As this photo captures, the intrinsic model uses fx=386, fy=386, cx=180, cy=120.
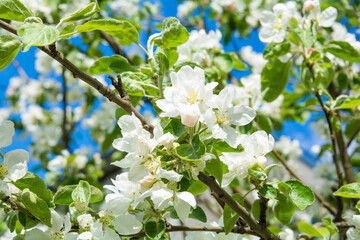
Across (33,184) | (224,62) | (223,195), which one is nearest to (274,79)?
(224,62)

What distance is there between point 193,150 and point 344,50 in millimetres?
941

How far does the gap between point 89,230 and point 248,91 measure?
3.36 feet

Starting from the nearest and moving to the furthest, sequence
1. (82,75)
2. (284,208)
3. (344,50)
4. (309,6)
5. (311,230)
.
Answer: (82,75), (284,208), (311,230), (344,50), (309,6)

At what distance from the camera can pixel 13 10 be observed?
931mm

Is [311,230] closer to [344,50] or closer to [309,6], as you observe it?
[344,50]

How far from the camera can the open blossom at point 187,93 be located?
873mm

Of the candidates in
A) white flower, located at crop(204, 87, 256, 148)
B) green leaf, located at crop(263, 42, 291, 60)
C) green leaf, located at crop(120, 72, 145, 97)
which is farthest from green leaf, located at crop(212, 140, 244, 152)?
green leaf, located at crop(263, 42, 291, 60)

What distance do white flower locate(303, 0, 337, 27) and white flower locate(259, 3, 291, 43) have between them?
12 cm

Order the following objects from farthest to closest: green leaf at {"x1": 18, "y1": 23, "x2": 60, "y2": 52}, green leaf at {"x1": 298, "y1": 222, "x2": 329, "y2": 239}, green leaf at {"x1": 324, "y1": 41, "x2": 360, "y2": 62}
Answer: green leaf at {"x1": 324, "y1": 41, "x2": 360, "y2": 62} → green leaf at {"x1": 298, "y1": 222, "x2": 329, "y2": 239} → green leaf at {"x1": 18, "y1": 23, "x2": 60, "y2": 52}

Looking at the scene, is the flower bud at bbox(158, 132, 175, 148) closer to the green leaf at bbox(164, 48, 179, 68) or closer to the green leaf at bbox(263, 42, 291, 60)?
the green leaf at bbox(164, 48, 179, 68)

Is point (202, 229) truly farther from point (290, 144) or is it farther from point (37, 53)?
point (37, 53)

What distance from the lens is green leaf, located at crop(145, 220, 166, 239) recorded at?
0.94m

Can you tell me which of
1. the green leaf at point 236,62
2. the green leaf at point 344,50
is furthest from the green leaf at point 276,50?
the green leaf at point 236,62

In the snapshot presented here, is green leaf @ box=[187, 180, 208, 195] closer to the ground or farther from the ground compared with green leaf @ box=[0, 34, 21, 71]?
closer to the ground
